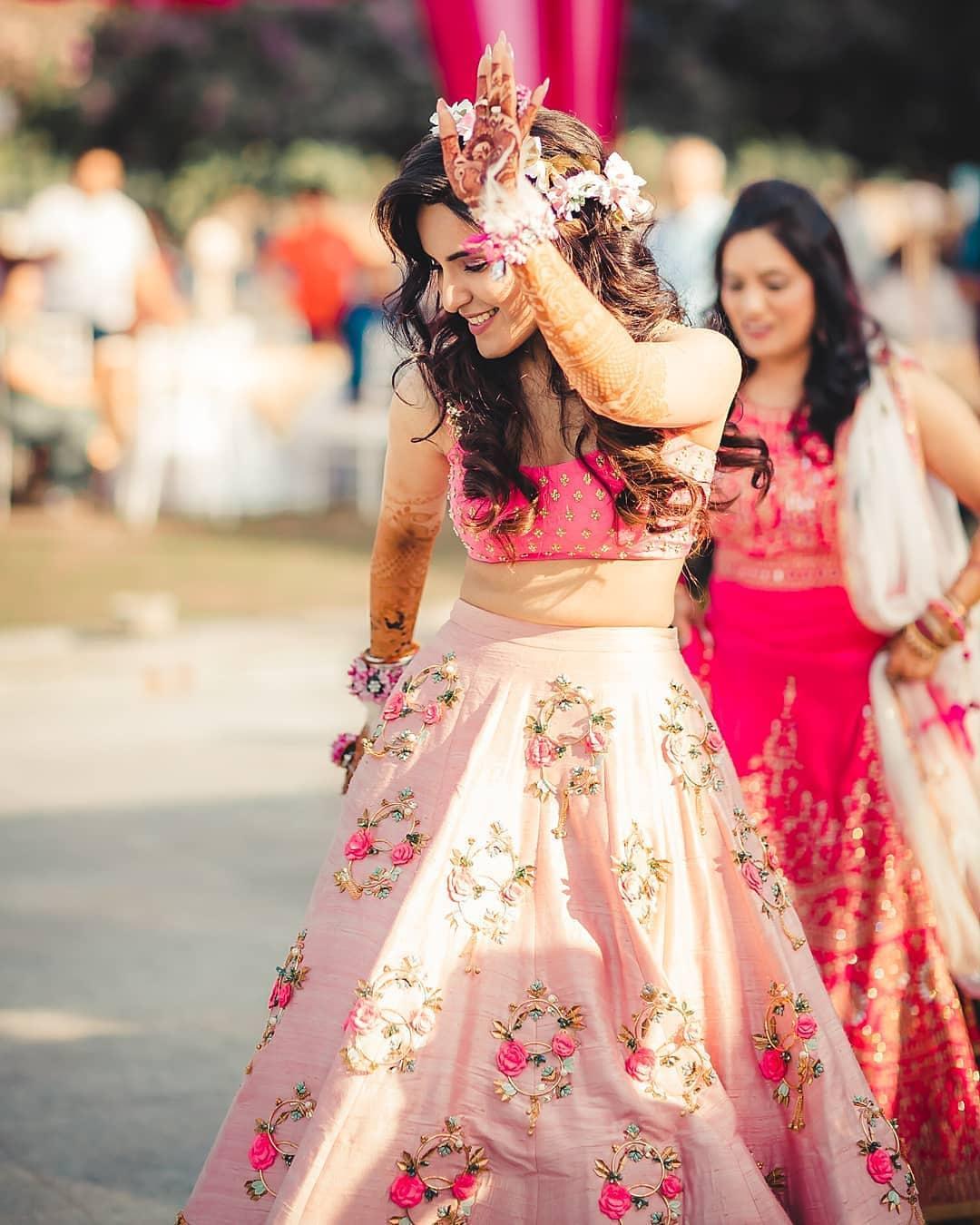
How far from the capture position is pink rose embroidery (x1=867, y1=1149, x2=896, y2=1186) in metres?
2.69

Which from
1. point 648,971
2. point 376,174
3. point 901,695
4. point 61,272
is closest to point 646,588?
point 648,971

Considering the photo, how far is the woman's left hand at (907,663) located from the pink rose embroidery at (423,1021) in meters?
1.40

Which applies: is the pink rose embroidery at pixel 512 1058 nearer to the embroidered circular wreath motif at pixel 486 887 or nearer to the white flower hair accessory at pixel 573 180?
the embroidered circular wreath motif at pixel 486 887

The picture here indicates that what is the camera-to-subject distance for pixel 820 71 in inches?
985

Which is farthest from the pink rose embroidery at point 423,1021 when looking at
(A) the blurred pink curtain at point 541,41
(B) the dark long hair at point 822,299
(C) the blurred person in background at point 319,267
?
(C) the blurred person in background at point 319,267

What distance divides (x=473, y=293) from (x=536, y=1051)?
3.34 ft

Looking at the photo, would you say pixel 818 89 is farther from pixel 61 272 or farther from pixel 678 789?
pixel 678 789

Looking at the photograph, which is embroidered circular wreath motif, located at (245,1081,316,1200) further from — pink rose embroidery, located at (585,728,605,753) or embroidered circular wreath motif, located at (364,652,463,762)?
pink rose embroidery, located at (585,728,605,753)

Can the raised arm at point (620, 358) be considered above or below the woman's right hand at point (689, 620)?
above

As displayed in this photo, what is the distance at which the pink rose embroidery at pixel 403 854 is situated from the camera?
2664 mm

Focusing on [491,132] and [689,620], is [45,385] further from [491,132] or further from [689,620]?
[491,132]

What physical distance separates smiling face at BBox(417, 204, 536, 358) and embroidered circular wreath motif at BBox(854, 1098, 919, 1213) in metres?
1.19

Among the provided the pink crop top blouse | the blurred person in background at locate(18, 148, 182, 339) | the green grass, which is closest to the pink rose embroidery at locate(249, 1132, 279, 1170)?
the pink crop top blouse

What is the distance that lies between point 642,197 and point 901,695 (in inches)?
51.8
